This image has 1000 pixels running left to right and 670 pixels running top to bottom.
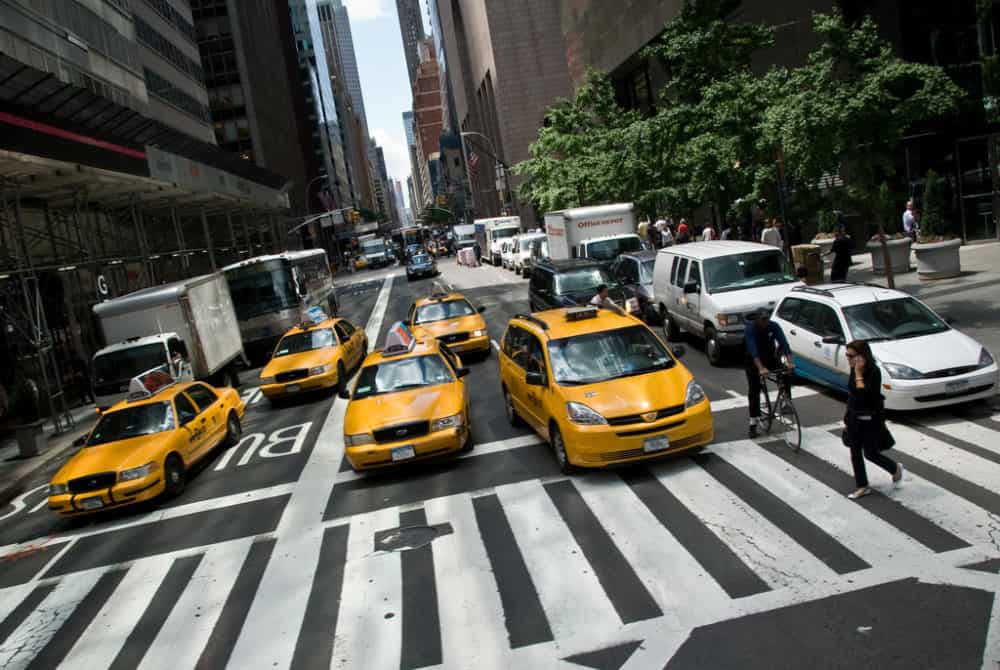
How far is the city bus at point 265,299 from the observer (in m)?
27.2

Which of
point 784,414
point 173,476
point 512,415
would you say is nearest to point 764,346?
point 784,414

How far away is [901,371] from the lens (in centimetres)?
1052

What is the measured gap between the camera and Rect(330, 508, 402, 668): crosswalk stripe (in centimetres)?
647

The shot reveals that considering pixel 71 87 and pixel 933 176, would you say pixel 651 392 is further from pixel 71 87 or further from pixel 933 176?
pixel 71 87

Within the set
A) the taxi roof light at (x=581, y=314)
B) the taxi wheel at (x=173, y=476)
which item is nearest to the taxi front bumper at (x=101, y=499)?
the taxi wheel at (x=173, y=476)

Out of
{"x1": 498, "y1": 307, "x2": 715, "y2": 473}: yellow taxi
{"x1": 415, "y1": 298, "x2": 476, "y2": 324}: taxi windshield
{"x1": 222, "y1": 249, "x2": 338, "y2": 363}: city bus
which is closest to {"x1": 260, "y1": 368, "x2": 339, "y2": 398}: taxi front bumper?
{"x1": 415, "y1": 298, "x2": 476, "y2": 324}: taxi windshield

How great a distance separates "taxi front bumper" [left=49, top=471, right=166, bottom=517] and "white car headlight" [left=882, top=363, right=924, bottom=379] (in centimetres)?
1007

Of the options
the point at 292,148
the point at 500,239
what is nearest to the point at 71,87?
the point at 500,239

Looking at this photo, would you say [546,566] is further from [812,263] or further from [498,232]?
[498,232]

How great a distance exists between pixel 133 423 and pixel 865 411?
1055 centimetres

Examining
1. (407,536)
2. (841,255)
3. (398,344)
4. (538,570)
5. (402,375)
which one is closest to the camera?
(538,570)

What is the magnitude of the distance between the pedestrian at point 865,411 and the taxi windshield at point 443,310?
42.8ft

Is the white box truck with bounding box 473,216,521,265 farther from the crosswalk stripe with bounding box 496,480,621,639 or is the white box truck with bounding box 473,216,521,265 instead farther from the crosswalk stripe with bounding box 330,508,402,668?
the crosswalk stripe with bounding box 330,508,402,668

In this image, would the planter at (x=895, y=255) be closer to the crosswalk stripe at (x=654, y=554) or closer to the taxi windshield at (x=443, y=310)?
the taxi windshield at (x=443, y=310)
